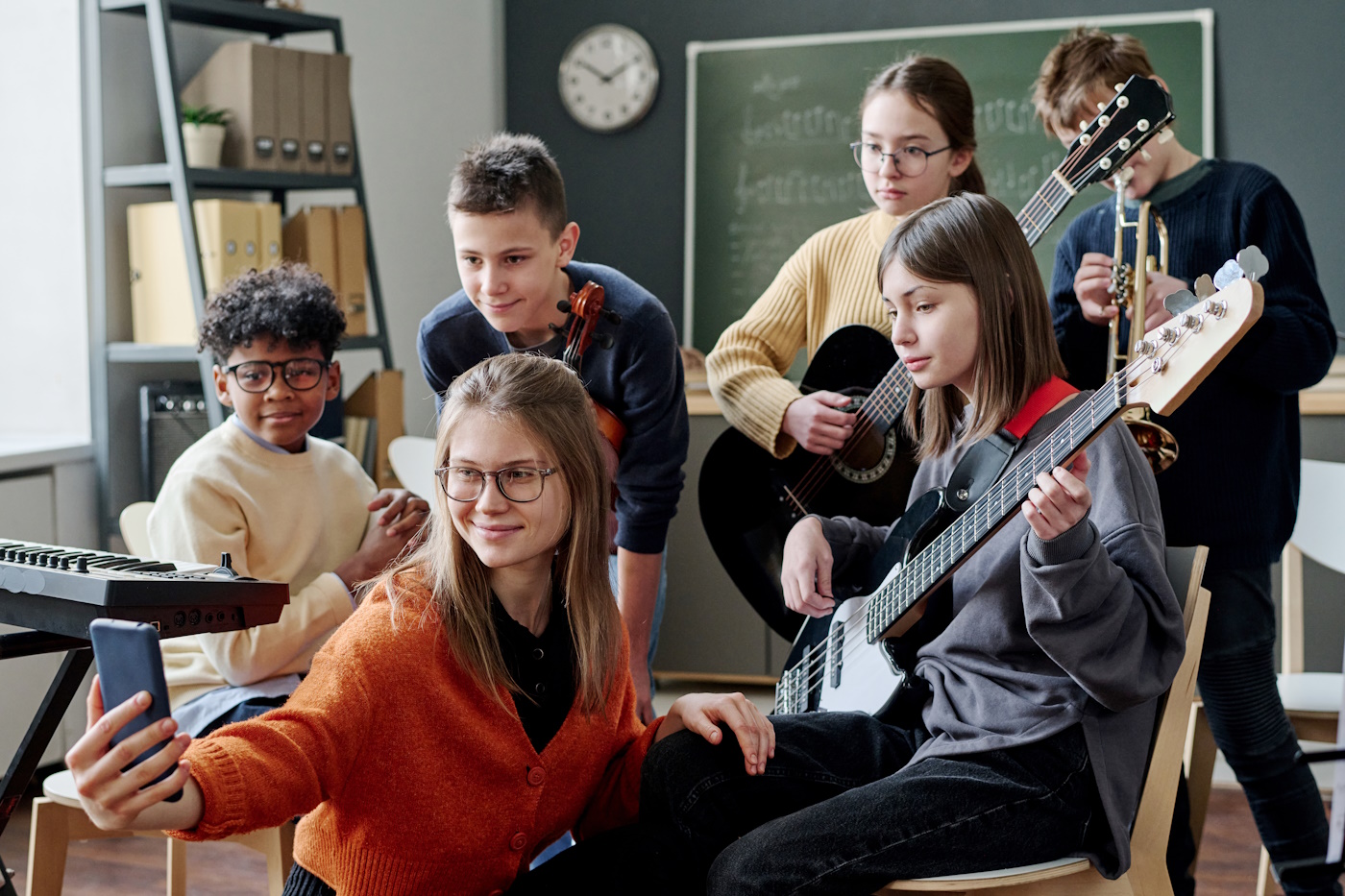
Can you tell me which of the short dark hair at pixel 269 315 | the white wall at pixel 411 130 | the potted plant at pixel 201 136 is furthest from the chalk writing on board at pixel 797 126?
the short dark hair at pixel 269 315

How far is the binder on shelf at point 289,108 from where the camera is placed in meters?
3.08

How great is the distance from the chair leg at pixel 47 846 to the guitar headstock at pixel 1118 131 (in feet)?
5.16

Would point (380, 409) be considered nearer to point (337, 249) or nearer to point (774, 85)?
point (337, 249)

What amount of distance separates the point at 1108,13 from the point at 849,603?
3167 mm

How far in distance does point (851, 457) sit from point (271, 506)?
0.86 metres

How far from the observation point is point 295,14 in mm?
3203

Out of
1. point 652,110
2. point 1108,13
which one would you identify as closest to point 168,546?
point 652,110

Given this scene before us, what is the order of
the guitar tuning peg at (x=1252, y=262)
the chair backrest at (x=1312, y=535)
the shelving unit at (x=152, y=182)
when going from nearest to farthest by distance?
the guitar tuning peg at (x=1252, y=262) → the chair backrest at (x=1312, y=535) → the shelving unit at (x=152, y=182)

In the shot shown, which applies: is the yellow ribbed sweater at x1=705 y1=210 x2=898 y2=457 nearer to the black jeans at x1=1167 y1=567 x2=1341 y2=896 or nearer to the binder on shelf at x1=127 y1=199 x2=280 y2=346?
the black jeans at x1=1167 y1=567 x2=1341 y2=896

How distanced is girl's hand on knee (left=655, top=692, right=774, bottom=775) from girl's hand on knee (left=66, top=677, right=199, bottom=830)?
58 cm

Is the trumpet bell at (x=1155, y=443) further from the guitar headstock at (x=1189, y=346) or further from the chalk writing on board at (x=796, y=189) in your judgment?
the chalk writing on board at (x=796, y=189)

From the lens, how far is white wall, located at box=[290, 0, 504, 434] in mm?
4012

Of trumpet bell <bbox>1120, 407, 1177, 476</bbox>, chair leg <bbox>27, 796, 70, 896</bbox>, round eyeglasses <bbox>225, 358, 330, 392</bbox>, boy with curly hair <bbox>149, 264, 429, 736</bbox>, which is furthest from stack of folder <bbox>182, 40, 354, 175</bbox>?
trumpet bell <bbox>1120, 407, 1177, 476</bbox>

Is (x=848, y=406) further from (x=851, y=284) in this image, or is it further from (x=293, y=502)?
(x=293, y=502)
